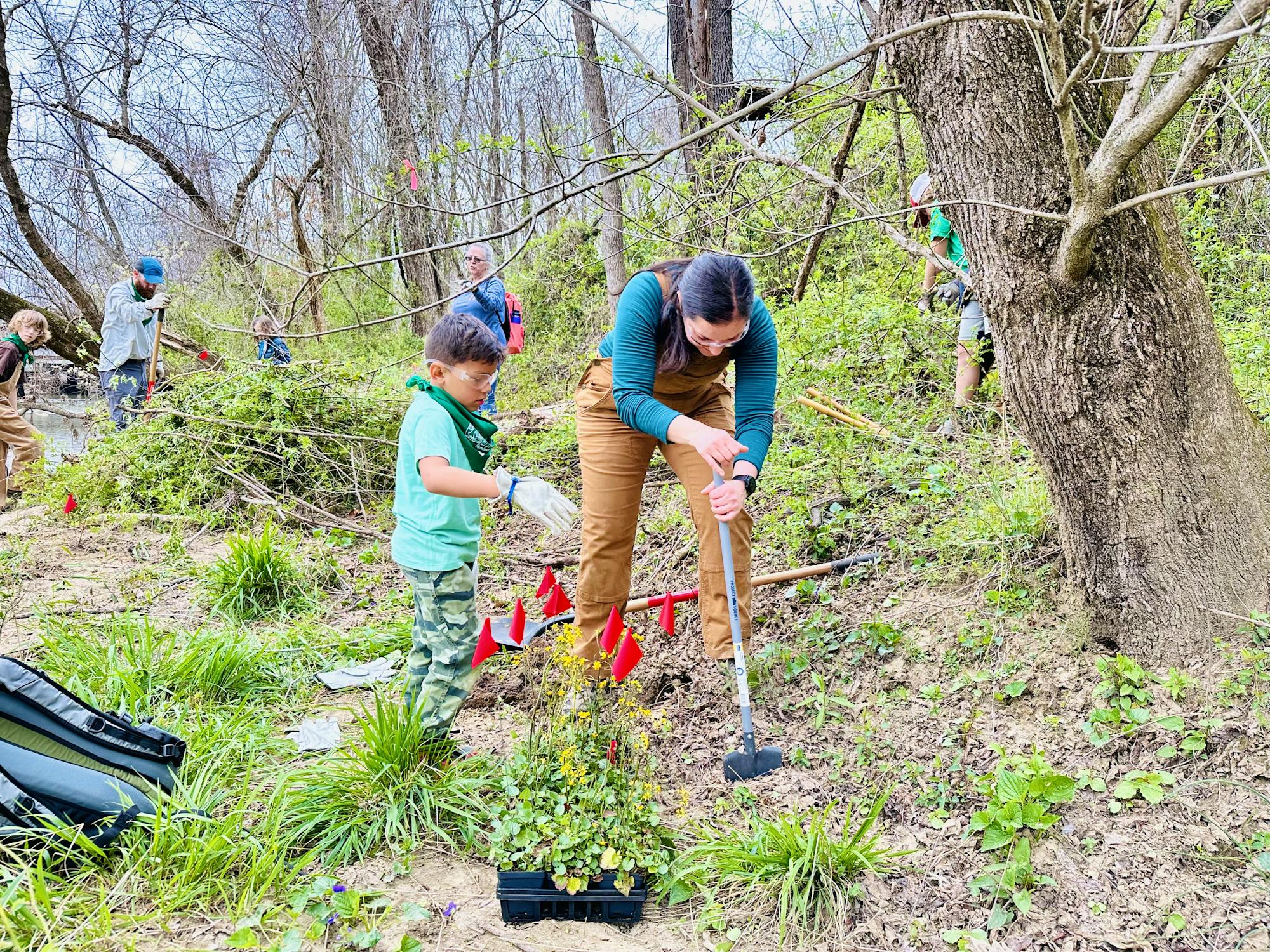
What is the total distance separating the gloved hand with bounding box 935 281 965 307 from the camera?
16.3 feet

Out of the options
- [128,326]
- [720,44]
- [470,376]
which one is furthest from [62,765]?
[720,44]

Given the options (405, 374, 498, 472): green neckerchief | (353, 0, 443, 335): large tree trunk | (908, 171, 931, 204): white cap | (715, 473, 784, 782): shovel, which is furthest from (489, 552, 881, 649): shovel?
(353, 0, 443, 335): large tree trunk

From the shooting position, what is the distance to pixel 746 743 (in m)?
2.86

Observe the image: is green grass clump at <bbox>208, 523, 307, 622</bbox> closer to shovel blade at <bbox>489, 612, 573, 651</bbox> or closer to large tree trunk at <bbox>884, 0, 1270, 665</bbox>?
shovel blade at <bbox>489, 612, 573, 651</bbox>

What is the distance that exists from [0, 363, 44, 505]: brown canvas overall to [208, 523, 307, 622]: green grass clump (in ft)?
13.4

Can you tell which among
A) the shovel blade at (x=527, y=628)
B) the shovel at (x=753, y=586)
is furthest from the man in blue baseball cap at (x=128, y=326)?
the shovel at (x=753, y=586)

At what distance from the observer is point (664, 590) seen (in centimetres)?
450

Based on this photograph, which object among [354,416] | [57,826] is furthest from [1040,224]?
[354,416]

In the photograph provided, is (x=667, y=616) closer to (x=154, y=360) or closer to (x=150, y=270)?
(x=154, y=360)

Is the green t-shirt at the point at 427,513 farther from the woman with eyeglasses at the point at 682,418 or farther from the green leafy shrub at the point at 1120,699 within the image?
the green leafy shrub at the point at 1120,699

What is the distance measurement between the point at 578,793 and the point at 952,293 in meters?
3.96

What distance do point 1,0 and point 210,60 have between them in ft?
8.34

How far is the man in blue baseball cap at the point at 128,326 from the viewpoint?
7.79 meters

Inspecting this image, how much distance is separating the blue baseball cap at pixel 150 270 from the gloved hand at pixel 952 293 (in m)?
6.95
